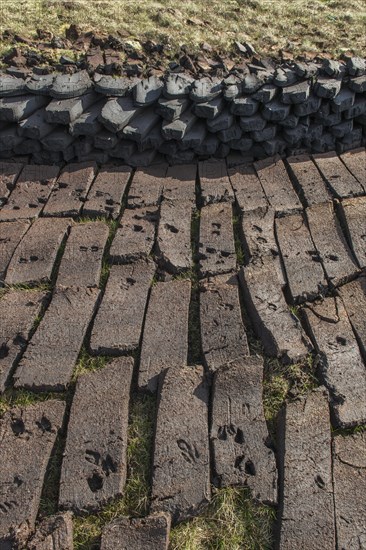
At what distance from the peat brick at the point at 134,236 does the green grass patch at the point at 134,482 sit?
50.3 inches

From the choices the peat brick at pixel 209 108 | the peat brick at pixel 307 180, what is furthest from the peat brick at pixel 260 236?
the peat brick at pixel 209 108

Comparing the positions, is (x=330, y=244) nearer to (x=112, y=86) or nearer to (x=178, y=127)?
(x=178, y=127)

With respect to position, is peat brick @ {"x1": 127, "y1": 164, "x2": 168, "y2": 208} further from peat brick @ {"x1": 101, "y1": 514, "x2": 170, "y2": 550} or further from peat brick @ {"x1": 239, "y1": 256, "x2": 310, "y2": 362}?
peat brick @ {"x1": 101, "y1": 514, "x2": 170, "y2": 550}

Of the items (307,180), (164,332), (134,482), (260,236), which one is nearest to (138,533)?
(134,482)

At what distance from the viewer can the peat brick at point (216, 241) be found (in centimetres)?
422

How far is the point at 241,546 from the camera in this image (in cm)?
274

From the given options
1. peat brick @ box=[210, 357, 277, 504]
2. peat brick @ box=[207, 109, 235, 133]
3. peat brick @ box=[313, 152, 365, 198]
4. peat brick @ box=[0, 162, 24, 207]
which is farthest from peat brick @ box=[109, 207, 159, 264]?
peat brick @ box=[313, 152, 365, 198]

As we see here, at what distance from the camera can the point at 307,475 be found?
291 cm

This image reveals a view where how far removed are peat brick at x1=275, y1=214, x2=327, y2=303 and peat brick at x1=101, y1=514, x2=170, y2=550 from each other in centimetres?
181

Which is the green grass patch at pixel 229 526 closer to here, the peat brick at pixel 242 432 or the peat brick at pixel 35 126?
the peat brick at pixel 242 432

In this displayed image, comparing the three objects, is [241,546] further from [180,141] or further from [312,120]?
[312,120]

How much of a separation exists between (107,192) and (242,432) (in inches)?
104

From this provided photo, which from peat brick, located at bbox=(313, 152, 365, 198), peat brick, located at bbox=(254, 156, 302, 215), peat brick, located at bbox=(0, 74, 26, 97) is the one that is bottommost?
peat brick, located at bbox=(254, 156, 302, 215)

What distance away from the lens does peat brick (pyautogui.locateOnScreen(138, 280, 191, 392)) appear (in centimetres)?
347
